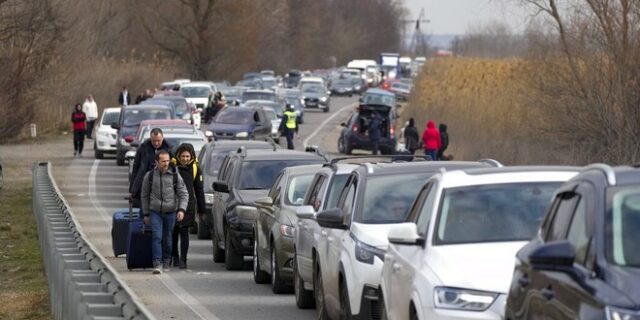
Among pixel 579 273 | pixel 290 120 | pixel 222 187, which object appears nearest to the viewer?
pixel 579 273

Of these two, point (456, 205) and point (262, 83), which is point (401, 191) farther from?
point (262, 83)

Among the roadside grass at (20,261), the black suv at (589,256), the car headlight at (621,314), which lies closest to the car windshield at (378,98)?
the roadside grass at (20,261)

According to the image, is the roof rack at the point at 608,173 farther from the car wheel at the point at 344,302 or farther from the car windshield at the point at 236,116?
the car windshield at the point at 236,116

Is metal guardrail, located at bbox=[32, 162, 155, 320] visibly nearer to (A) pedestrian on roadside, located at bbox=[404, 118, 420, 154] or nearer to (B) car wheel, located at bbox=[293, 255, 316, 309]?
(B) car wheel, located at bbox=[293, 255, 316, 309]

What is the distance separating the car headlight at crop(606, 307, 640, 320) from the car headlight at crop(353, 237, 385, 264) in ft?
20.2

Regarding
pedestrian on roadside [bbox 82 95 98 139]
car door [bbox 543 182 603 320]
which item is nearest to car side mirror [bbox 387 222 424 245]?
car door [bbox 543 182 603 320]

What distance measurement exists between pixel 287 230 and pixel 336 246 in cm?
354

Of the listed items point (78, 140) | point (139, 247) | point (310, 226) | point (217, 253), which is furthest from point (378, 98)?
point (310, 226)

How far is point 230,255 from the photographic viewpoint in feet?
67.1

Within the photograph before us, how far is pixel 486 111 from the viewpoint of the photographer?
51.3 metres

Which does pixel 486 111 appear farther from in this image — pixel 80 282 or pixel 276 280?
pixel 80 282

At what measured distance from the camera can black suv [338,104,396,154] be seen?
177 feet

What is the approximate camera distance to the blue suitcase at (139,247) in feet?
63.8

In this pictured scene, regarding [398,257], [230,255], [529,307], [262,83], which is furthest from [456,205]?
[262,83]
